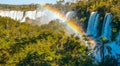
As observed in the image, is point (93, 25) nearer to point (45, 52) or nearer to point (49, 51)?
point (49, 51)

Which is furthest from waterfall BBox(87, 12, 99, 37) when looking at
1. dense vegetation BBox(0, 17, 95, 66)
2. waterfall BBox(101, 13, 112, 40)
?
dense vegetation BBox(0, 17, 95, 66)

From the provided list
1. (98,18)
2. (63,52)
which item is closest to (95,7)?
(98,18)

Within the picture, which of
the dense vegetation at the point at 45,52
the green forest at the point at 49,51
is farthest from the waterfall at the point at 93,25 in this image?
the dense vegetation at the point at 45,52

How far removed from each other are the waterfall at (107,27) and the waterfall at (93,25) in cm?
312

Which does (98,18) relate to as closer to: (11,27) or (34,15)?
(11,27)

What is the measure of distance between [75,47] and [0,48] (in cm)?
1270

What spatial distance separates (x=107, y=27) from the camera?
75.1m

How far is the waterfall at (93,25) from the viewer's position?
8181 cm

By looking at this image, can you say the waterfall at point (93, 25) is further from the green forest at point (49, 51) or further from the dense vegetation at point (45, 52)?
the dense vegetation at point (45, 52)

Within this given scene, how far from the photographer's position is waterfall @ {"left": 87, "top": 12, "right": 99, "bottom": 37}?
81812 mm

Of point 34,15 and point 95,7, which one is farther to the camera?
point 34,15

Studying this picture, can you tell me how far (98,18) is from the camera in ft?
264

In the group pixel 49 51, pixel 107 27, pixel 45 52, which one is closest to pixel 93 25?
pixel 107 27

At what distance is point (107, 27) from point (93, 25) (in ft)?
31.5
